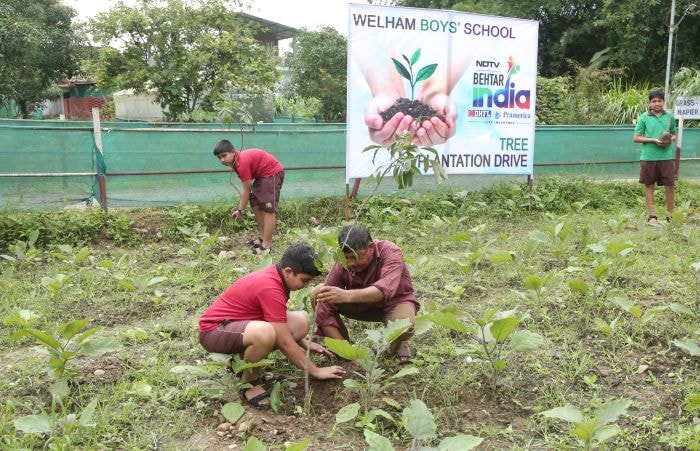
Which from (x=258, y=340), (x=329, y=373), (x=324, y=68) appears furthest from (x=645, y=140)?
(x=324, y=68)

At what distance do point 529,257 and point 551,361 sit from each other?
2104 millimetres

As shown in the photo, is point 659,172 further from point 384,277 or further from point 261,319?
point 261,319

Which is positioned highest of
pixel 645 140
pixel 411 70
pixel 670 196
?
pixel 411 70

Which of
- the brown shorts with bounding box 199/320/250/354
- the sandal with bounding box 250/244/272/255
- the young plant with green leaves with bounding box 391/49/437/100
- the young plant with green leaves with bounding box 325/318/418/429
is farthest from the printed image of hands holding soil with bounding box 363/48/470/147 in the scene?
the young plant with green leaves with bounding box 325/318/418/429

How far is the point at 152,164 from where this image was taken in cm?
703

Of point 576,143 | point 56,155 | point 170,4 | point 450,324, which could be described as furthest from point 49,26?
point 450,324

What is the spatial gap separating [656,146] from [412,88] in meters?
2.87

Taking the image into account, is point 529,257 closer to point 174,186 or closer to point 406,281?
point 406,281

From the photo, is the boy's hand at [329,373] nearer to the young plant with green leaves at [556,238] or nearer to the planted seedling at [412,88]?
the young plant with green leaves at [556,238]

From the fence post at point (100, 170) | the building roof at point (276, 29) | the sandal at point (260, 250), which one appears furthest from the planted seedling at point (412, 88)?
the building roof at point (276, 29)

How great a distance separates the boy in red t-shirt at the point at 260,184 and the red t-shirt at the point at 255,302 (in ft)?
9.61

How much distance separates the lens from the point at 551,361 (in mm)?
3193

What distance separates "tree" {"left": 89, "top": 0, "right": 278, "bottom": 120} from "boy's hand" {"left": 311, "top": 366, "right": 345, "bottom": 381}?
413 inches

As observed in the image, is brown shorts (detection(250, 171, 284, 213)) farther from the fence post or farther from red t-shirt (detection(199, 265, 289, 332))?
red t-shirt (detection(199, 265, 289, 332))
